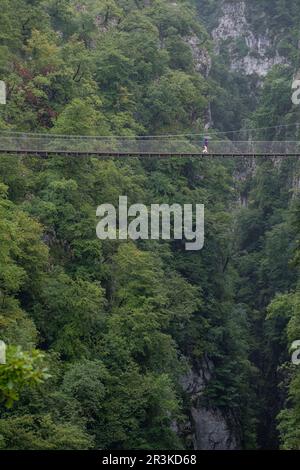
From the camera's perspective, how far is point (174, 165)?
31828 mm

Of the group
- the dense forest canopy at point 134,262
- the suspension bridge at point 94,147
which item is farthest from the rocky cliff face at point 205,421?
the suspension bridge at point 94,147

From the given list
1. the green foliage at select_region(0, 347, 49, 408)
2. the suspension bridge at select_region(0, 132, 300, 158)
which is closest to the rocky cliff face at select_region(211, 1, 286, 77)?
the suspension bridge at select_region(0, 132, 300, 158)

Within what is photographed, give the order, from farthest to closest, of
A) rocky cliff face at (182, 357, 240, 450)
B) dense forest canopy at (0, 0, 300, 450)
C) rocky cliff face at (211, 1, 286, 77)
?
rocky cliff face at (211, 1, 286, 77) → rocky cliff face at (182, 357, 240, 450) → dense forest canopy at (0, 0, 300, 450)

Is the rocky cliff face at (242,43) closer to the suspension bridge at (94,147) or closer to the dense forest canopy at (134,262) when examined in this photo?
the dense forest canopy at (134,262)

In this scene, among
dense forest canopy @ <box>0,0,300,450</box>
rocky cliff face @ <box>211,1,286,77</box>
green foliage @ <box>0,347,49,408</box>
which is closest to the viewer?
green foliage @ <box>0,347,49,408</box>

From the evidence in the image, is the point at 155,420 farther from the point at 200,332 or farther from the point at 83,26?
the point at 83,26

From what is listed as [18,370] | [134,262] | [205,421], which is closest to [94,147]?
[134,262]

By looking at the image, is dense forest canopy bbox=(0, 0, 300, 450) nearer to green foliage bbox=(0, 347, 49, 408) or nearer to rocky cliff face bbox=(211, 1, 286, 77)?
green foliage bbox=(0, 347, 49, 408)

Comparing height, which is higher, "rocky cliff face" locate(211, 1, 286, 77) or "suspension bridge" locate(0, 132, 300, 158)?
"rocky cliff face" locate(211, 1, 286, 77)

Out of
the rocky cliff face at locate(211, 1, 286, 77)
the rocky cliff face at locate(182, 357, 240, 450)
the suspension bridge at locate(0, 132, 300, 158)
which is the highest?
the rocky cliff face at locate(211, 1, 286, 77)

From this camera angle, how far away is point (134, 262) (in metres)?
23.6

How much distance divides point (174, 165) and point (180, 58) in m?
8.97

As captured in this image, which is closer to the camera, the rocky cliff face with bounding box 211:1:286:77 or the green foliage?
the green foliage

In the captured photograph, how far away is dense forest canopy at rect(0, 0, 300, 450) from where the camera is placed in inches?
755
